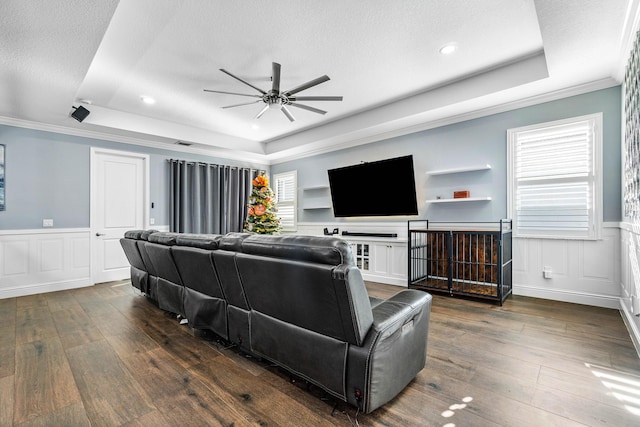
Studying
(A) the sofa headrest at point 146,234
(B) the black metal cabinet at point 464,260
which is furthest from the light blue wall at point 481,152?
(A) the sofa headrest at point 146,234

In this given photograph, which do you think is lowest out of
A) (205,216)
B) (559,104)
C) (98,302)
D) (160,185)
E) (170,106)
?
(98,302)

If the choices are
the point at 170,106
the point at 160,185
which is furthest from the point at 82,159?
the point at 170,106

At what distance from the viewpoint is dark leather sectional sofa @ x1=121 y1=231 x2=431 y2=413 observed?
149 centimetres

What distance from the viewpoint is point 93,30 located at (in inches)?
90.6

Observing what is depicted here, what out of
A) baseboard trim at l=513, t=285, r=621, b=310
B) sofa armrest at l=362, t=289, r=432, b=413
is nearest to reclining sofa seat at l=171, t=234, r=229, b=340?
sofa armrest at l=362, t=289, r=432, b=413

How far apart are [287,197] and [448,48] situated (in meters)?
4.77

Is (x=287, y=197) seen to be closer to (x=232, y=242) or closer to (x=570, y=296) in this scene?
(x=232, y=242)

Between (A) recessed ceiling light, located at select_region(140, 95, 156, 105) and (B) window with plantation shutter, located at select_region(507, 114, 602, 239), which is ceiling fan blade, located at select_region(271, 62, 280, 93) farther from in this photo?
A: (B) window with plantation shutter, located at select_region(507, 114, 602, 239)

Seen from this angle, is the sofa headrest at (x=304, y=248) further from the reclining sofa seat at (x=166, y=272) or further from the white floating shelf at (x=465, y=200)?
the white floating shelf at (x=465, y=200)

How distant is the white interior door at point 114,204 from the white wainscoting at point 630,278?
6597 mm

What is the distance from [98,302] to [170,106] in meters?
2.96

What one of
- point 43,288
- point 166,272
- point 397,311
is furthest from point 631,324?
point 43,288

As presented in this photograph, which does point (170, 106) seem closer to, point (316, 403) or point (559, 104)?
point (316, 403)

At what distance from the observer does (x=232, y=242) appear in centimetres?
216
